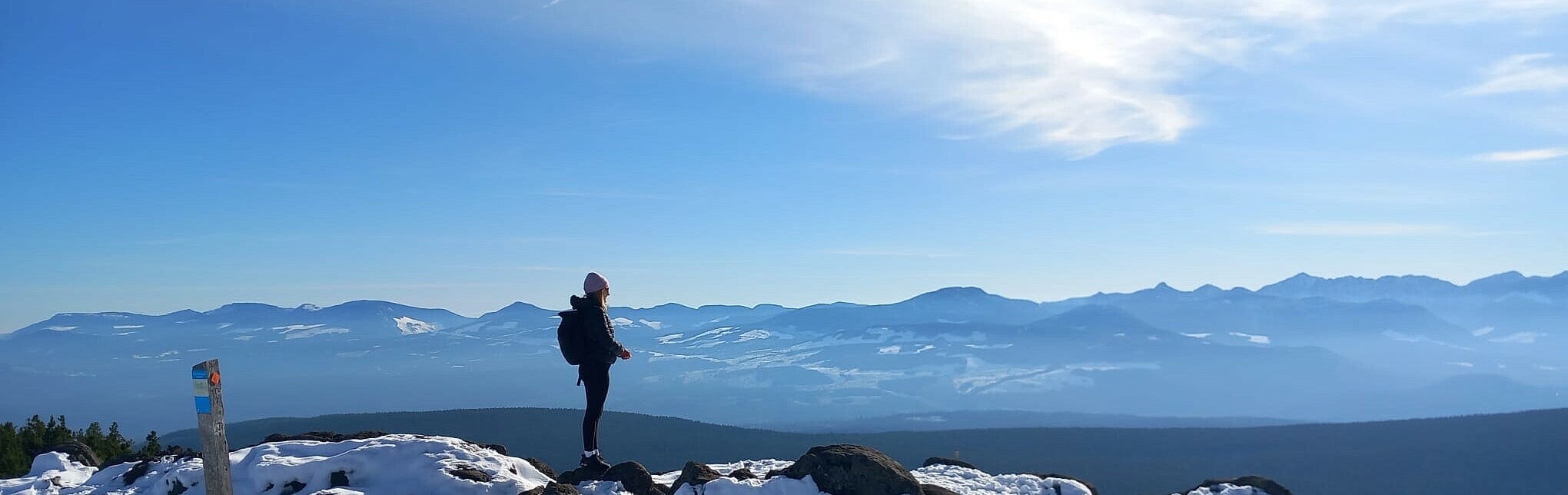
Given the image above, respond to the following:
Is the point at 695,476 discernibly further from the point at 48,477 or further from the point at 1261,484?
the point at 48,477

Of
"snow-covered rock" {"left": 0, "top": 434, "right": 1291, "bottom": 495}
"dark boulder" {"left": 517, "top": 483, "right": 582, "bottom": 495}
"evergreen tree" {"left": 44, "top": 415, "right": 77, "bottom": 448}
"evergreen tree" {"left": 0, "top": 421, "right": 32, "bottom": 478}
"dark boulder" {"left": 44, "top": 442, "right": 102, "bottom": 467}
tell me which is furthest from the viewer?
"evergreen tree" {"left": 44, "top": 415, "right": 77, "bottom": 448}

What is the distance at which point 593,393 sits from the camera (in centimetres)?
1153

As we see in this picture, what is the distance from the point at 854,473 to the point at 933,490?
1098mm

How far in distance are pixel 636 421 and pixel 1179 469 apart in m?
72.7

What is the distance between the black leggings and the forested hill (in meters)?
92.8

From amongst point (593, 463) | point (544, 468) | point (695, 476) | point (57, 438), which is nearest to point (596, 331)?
point (593, 463)

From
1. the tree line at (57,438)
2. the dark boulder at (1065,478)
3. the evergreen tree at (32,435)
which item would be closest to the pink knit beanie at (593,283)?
the dark boulder at (1065,478)

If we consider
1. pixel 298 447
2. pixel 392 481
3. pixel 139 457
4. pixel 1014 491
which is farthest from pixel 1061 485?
pixel 139 457

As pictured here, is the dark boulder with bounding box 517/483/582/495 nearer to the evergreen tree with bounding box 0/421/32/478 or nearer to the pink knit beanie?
the pink knit beanie

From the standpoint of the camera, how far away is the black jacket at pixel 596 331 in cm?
1123

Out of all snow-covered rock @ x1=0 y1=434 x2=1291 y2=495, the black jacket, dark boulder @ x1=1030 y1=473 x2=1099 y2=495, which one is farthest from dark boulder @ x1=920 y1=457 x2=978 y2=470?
the black jacket

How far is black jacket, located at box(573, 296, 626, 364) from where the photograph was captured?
11.2m

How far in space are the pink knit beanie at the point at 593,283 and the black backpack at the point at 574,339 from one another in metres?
0.33

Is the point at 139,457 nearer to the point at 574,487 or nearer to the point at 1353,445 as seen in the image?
the point at 574,487
